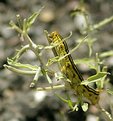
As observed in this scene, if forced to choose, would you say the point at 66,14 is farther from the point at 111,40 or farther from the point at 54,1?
the point at 111,40

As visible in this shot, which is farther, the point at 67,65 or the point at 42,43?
the point at 42,43

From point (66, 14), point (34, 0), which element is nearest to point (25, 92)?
point (66, 14)

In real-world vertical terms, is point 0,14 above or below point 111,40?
above

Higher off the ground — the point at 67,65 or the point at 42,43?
the point at 67,65

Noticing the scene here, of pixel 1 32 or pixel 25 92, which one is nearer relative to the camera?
pixel 25 92

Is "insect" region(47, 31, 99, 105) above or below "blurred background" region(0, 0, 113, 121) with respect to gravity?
above

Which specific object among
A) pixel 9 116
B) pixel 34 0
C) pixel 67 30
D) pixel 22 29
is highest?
pixel 22 29

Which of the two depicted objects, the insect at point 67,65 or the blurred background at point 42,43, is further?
the blurred background at point 42,43

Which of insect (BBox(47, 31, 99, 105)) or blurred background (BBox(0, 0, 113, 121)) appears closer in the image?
insect (BBox(47, 31, 99, 105))
